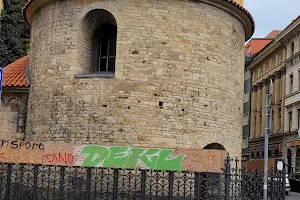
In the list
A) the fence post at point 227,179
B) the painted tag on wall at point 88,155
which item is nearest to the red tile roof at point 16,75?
the painted tag on wall at point 88,155

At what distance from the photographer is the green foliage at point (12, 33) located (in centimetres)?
3191

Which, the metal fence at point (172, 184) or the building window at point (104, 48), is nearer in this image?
the metal fence at point (172, 184)

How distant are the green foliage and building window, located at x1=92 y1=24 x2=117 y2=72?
53.5 feet

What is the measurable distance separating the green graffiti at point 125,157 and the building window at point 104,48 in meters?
3.44

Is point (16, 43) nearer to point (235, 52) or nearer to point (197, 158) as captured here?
point (235, 52)

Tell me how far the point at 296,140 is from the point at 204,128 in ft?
86.4

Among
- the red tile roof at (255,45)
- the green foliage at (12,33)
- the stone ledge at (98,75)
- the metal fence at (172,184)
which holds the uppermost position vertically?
the red tile roof at (255,45)

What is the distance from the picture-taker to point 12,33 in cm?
3294

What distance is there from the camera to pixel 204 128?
15.4 metres

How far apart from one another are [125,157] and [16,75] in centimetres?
591

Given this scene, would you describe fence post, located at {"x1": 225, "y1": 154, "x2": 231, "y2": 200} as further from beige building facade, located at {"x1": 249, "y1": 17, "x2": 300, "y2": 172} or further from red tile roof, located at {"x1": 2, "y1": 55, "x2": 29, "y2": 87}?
beige building facade, located at {"x1": 249, "y1": 17, "x2": 300, "y2": 172}

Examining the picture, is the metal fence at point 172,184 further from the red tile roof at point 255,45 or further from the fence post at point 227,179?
the red tile roof at point 255,45

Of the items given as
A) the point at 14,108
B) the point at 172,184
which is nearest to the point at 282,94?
the point at 14,108

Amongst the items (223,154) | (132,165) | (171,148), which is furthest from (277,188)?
(132,165)
